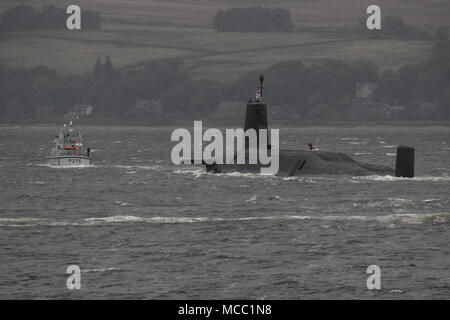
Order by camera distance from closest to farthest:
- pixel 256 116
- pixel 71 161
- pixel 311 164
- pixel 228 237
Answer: pixel 228 237
pixel 311 164
pixel 256 116
pixel 71 161

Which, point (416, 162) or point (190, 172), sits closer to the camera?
point (190, 172)

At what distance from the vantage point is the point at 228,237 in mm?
50438

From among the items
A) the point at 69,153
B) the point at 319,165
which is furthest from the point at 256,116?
the point at 69,153

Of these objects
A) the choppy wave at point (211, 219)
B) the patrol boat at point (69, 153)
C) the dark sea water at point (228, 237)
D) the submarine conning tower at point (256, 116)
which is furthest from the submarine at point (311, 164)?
the choppy wave at point (211, 219)

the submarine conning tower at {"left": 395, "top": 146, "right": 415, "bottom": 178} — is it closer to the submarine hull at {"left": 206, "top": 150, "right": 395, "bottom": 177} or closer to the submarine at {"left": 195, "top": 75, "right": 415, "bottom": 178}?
the submarine at {"left": 195, "top": 75, "right": 415, "bottom": 178}

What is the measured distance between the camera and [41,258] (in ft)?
146

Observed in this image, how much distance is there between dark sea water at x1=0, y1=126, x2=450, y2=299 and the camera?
39.3 meters

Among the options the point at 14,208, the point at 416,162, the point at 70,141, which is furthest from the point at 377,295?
the point at 416,162

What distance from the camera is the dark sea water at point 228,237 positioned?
129ft

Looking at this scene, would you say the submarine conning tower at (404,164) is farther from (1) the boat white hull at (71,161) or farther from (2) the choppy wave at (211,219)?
(1) the boat white hull at (71,161)

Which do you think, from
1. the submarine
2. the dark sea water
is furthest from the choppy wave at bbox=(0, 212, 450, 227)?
the submarine

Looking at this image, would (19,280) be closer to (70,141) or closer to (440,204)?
(440,204)

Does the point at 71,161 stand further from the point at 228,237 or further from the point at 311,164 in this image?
the point at 228,237

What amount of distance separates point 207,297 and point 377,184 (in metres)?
41.3
